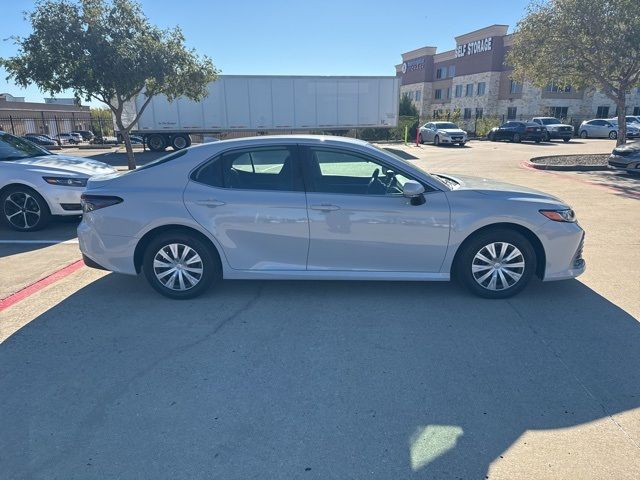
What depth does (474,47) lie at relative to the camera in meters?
52.6

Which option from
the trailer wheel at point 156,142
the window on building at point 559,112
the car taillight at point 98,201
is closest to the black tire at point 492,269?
the car taillight at point 98,201

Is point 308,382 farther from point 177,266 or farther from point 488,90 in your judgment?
point 488,90

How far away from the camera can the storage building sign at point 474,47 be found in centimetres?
5022

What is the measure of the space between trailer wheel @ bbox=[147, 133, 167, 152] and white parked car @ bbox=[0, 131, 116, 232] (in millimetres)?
19598

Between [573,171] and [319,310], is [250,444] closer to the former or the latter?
[319,310]

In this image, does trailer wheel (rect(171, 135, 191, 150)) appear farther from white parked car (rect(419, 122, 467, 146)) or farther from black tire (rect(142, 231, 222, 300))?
black tire (rect(142, 231, 222, 300))

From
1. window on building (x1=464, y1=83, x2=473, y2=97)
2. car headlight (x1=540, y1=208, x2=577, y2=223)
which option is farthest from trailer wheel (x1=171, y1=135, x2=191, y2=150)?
window on building (x1=464, y1=83, x2=473, y2=97)

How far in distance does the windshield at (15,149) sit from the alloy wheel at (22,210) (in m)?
0.82

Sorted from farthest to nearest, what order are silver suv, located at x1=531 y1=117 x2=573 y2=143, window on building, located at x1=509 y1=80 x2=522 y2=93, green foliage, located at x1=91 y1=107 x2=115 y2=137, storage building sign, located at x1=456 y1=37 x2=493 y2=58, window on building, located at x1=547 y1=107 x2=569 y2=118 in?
green foliage, located at x1=91 y1=107 x2=115 y2=137 < storage building sign, located at x1=456 y1=37 x2=493 y2=58 < window on building, located at x1=509 y1=80 x2=522 y2=93 < window on building, located at x1=547 y1=107 x2=569 y2=118 < silver suv, located at x1=531 y1=117 x2=573 y2=143

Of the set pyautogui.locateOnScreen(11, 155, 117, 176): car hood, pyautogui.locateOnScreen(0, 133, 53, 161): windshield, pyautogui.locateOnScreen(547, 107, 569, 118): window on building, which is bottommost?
pyautogui.locateOnScreen(11, 155, 117, 176): car hood

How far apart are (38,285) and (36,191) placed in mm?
2760

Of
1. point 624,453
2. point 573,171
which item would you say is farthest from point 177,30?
point 624,453

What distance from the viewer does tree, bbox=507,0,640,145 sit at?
14.4 m

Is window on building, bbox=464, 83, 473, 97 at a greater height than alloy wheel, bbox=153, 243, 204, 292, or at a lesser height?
greater
